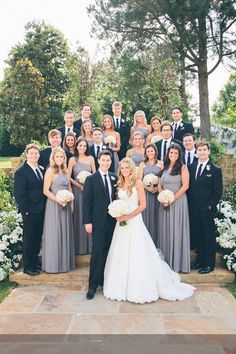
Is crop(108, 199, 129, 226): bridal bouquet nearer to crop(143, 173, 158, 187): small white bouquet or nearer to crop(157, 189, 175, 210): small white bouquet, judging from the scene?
crop(157, 189, 175, 210): small white bouquet

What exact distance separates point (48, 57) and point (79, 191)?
22.5m

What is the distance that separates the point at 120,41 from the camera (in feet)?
48.7

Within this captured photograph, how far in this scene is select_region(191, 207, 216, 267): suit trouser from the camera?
6.42 m

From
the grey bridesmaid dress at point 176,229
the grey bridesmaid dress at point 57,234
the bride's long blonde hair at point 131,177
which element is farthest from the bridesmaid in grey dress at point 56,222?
the grey bridesmaid dress at point 176,229

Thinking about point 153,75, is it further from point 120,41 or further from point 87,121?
point 87,121

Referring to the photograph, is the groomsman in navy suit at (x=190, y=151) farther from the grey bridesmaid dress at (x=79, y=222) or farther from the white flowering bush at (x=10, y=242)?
the white flowering bush at (x=10, y=242)

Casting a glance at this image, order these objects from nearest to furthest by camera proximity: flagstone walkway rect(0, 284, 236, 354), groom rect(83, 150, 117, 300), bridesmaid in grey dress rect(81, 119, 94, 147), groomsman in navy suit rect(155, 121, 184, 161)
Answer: flagstone walkway rect(0, 284, 236, 354), groom rect(83, 150, 117, 300), groomsman in navy suit rect(155, 121, 184, 161), bridesmaid in grey dress rect(81, 119, 94, 147)

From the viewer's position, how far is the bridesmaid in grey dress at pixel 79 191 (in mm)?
6949

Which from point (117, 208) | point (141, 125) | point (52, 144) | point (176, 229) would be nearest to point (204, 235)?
point (176, 229)

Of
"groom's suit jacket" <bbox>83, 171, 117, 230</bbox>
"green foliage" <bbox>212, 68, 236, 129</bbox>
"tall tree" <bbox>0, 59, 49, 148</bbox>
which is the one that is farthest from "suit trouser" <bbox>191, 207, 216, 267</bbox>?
"green foliage" <bbox>212, 68, 236, 129</bbox>

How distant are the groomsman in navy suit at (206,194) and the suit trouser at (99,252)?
1405 millimetres

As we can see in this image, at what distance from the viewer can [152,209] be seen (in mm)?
6895

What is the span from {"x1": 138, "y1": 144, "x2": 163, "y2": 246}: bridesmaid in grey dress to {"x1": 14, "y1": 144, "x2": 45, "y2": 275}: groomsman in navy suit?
161cm
